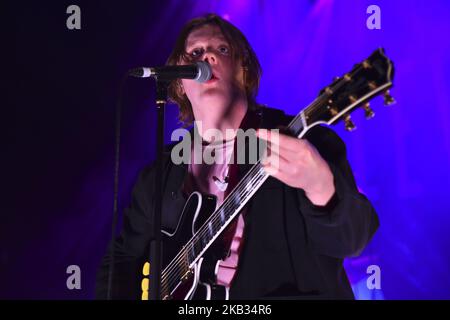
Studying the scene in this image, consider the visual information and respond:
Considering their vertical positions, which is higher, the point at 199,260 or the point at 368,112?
the point at 368,112

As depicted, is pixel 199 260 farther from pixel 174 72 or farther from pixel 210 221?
pixel 174 72

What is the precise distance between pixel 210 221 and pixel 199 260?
0.13m

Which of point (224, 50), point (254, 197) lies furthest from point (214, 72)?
point (254, 197)

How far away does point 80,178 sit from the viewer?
2625 mm

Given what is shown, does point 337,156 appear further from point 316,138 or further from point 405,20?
point 405,20

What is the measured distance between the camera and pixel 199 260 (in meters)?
2.01

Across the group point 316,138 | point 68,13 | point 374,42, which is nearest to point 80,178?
point 68,13

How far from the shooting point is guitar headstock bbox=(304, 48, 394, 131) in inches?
62.9

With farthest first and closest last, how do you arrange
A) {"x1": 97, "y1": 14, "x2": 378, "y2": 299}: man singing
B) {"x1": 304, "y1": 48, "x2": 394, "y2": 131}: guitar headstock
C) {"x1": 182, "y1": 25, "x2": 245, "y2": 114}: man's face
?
{"x1": 182, "y1": 25, "x2": 245, "y2": 114}: man's face, {"x1": 97, "y1": 14, "x2": 378, "y2": 299}: man singing, {"x1": 304, "y1": 48, "x2": 394, "y2": 131}: guitar headstock

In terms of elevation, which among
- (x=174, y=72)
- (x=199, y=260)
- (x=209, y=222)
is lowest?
(x=199, y=260)

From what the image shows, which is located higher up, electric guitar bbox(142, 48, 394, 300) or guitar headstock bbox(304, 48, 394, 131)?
guitar headstock bbox(304, 48, 394, 131)

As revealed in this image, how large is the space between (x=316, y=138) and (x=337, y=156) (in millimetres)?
96

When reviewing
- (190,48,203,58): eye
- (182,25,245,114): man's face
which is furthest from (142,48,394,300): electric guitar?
(190,48,203,58): eye

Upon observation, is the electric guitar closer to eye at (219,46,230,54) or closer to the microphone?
the microphone
